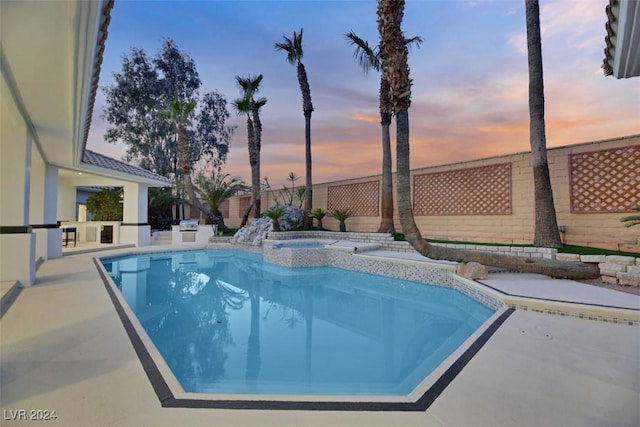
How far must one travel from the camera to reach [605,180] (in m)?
8.49

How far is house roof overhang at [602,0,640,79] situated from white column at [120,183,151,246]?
708 inches

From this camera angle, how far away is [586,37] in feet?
30.0

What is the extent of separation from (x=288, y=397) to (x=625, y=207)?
10.2m

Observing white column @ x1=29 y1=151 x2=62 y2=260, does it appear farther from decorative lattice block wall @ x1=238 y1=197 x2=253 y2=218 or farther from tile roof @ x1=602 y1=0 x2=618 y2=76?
decorative lattice block wall @ x1=238 y1=197 x2=253 y2=218

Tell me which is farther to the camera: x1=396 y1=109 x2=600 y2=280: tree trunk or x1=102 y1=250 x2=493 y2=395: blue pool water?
x1=396 y1=109 x2=600 y2=280: tree trunk

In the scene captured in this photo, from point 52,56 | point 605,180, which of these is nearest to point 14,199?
point 52,56

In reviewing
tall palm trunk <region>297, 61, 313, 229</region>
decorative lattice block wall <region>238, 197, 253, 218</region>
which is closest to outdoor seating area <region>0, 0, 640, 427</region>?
tall palm trunk <region>297, 61, 313, 229</region>

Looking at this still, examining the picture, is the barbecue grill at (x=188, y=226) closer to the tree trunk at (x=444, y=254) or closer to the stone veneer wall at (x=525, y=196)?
the stone veneer wall at (x=525, y=196)

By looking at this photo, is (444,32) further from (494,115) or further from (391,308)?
(391,308)

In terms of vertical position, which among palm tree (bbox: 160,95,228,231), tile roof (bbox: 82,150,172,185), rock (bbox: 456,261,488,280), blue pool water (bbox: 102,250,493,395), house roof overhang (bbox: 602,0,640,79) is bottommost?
blue pool water (bbox: 102,250,493,395)

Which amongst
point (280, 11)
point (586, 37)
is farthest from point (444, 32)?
point (280, 11)

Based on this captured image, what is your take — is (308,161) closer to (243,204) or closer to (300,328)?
(243,204)

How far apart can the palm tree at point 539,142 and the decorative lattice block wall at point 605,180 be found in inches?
56.9

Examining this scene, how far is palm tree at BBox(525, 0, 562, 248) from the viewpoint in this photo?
27.0 ft
